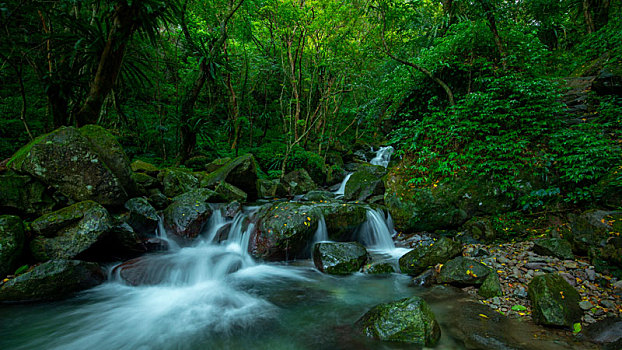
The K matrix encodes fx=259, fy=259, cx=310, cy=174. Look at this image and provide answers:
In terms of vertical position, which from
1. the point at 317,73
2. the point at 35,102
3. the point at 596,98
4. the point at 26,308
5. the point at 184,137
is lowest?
the point at 26,308

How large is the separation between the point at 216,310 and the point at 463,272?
11.3ft

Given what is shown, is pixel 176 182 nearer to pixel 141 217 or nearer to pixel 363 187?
pixel 141 217

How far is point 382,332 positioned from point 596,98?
7135 millimetres

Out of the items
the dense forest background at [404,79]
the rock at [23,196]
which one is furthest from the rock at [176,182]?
the rock at [23,196]

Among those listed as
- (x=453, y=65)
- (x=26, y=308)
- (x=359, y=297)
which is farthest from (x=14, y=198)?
(x=453, y=65)

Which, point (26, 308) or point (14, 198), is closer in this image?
point (26, 308)

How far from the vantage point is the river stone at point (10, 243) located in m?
3.44

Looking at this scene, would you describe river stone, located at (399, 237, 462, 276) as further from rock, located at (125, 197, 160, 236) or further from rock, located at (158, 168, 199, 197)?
rock, located at (158, 168, 199, 197)

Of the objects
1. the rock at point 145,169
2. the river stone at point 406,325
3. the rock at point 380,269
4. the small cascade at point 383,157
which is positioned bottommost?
the river stone at point 406,325

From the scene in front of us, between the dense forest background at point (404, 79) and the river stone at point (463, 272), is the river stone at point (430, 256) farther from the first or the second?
the dense forest background at point (404, 79)

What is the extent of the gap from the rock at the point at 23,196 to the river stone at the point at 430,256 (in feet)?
20.2

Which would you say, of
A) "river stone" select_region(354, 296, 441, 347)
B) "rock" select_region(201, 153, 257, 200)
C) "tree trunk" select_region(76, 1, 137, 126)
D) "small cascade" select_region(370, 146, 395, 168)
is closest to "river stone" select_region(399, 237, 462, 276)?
"river stone" select_region(354, 296, 441, 347)

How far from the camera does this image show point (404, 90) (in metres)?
7.52

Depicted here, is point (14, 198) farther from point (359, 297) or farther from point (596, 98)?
point (596, 98)
